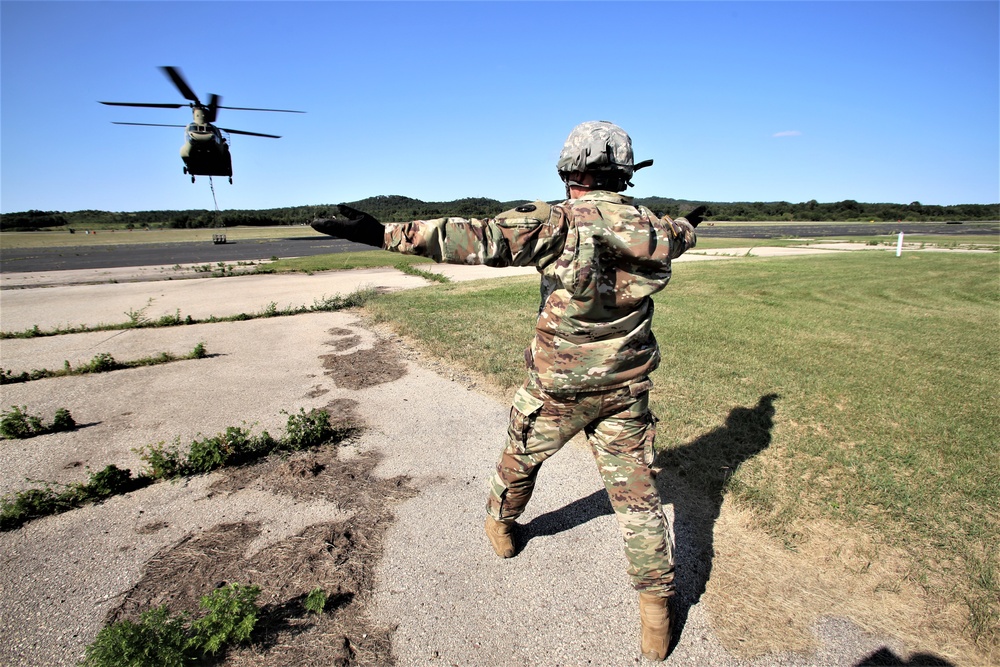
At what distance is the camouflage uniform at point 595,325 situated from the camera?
7.46 feet

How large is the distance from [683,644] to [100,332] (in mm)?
11259

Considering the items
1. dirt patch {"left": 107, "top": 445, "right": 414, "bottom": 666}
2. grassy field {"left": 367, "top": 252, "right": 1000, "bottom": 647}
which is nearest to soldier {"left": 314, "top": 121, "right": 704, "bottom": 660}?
dirt patch {"left": 107, "top": 445, "right": 414, "bottom": 666}

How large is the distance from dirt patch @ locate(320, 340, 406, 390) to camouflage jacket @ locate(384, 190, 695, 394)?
4269 millimetres

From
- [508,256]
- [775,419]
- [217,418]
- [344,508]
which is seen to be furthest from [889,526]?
[217,418]

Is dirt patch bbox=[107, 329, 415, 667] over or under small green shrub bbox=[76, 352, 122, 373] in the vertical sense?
under

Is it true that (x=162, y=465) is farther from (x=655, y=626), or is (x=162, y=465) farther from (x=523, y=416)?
(x=655, y=626)

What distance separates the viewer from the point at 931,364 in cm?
660

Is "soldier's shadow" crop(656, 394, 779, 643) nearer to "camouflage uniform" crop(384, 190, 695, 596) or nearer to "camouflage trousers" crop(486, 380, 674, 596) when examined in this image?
"camouflage trousers" crop(486, 380, 674, 596)

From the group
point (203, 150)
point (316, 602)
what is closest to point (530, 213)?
point (316, 602)

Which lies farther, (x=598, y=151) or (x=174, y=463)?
(x=174, y=463)

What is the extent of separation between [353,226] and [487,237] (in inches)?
22.4

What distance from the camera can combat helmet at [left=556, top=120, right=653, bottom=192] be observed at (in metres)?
2.52

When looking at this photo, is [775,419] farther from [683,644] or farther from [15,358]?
[15,358]

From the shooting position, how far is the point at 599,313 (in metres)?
2.51
